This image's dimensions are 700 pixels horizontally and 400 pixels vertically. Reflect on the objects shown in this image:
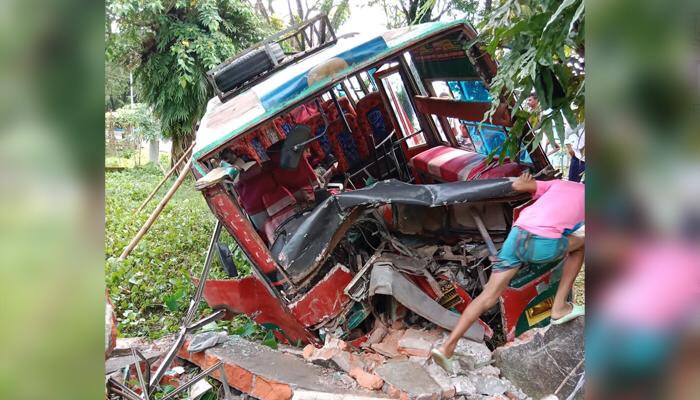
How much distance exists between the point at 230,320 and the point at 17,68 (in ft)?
14.1

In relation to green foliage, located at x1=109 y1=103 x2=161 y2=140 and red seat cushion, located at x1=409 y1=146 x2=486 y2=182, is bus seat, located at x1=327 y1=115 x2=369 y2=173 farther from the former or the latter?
green foliage, located at x1=109 y1=103 x2=161 y2=140

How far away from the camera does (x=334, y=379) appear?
354cm

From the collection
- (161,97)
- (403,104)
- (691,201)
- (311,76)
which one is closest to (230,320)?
(311,76)

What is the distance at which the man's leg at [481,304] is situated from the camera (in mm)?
3475

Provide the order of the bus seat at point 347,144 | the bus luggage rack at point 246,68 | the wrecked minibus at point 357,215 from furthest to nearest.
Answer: the bus seat at point 347,144
the bus luggage rack at point 246,68
the wrecked minibus at point 357,215

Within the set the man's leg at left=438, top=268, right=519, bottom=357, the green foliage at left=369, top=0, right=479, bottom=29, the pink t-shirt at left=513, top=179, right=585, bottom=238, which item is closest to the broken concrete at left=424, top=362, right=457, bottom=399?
the man's leg at left=438, top=268, right=519, bottom=357

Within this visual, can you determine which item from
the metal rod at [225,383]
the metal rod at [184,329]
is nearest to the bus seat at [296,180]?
the metal rod at [184,329]

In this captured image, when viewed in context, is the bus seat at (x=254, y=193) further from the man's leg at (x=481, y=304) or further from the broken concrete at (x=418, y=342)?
the man's leg at (x=481, y=304)

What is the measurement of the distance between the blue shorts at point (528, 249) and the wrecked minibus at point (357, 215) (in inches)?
15.1

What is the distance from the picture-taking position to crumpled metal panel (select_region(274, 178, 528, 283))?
12.1 ft

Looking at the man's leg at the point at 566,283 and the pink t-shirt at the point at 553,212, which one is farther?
the man's leg at the point at 566,283

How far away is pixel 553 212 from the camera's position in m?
3.21

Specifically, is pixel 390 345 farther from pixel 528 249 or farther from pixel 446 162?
pixel 446 162

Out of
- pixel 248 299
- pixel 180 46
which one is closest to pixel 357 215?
pixel 248 299
